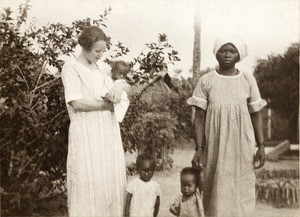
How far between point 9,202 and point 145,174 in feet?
4.74

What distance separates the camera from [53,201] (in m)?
4.68

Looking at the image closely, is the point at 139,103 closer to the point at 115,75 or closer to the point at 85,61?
the point at 115,75

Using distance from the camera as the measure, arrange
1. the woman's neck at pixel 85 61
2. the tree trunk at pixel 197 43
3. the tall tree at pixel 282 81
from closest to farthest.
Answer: the woman's neck at pixel 85 61 → the tree trunk at pixel 197 43 → the tall tree at pixel 282 81

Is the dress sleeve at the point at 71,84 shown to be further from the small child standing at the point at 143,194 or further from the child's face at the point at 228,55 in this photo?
the child's face at the point at 228,55

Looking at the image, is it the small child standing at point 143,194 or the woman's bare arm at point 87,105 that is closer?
the woman's bare arm at point 87,105

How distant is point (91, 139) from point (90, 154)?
3.4 inches

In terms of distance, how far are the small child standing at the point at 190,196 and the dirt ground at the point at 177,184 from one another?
3.97 ft

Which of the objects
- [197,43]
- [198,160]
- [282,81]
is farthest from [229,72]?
[282,81]

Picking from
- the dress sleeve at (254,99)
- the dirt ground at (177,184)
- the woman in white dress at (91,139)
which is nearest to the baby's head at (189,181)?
the woman in white dress at (91,139)

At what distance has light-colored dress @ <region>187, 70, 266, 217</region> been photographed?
10.5 feet

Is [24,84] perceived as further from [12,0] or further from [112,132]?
[112,132]

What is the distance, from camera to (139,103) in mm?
4457

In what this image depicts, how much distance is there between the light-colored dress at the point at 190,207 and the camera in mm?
3230

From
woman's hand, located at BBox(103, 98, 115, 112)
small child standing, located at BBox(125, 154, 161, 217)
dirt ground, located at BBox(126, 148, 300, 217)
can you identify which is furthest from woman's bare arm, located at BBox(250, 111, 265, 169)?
dirt ground, located at BBox(126, 148, 300, 217)
